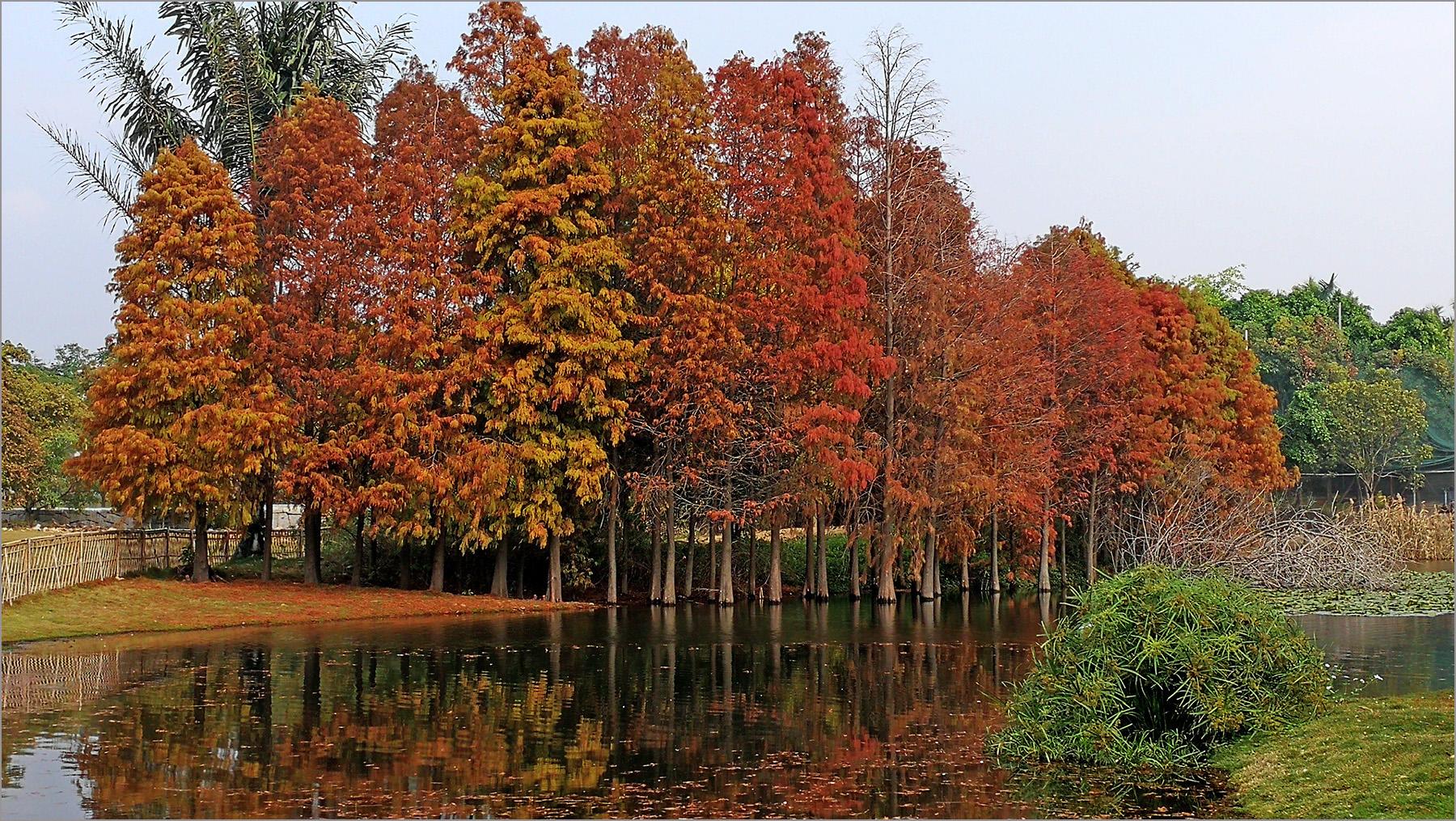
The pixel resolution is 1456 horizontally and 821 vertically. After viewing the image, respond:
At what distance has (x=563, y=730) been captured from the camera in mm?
16359

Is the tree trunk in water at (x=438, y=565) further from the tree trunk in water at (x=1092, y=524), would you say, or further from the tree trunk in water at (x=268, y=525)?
the tree trunk in water at (x=1092, y=524)

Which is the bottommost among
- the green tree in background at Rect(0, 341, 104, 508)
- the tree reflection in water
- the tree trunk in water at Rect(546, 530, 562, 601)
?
the tree reflection in water

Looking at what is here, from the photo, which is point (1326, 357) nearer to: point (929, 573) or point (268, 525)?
point (929, 573)

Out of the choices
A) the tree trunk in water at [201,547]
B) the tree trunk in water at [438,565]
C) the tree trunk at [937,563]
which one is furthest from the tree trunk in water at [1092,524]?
the tree trunk in water at [201,547]

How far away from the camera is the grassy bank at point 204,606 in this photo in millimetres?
25828

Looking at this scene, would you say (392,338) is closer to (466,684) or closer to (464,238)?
(464,238)

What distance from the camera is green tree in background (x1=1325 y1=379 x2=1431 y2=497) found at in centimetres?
6431

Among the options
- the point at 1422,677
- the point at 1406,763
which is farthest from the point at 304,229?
the point at 1406,763

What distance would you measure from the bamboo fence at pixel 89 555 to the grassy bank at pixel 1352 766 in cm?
2075

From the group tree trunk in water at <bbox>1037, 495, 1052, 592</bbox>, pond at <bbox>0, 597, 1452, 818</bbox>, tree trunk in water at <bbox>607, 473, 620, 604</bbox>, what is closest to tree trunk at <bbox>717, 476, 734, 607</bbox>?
tree trunk in water at <bbox>607, 473, 620, 604</bbox>

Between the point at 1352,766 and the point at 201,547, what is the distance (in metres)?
27.5

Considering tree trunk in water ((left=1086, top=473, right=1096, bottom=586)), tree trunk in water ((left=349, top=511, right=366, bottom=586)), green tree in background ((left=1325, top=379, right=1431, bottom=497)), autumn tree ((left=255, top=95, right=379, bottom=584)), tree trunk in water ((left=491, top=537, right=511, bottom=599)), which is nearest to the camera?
autumn tree ((left=255, top=95, right=379, bottom=584))

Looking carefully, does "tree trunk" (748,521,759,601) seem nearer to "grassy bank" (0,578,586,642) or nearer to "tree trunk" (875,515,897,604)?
"tree trunk" (875,515,897,604)

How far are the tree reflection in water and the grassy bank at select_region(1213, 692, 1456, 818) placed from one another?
2.64ft
